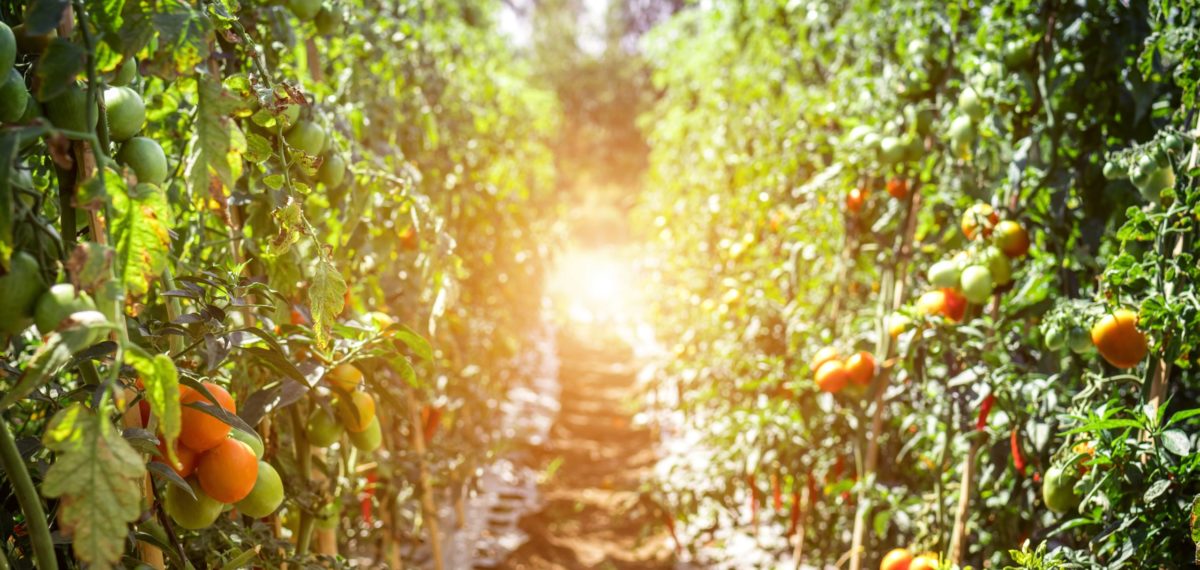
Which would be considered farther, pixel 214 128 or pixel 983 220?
pixel 983 220

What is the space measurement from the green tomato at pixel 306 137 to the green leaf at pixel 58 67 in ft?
1.33

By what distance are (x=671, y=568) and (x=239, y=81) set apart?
2131 millimetres

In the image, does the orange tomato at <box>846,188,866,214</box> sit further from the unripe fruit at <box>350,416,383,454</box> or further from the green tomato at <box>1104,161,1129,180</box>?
the unripe fruit at <box>350,416,383,454</box>

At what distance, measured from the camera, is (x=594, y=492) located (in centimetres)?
332

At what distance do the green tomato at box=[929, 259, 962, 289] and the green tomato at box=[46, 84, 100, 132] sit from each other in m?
1.27

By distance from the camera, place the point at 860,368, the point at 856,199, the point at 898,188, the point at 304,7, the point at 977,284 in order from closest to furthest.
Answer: the point at 304,7 < the point at 977,284 < the point at 860,368 < the point at 898,188 < the point at 856,199

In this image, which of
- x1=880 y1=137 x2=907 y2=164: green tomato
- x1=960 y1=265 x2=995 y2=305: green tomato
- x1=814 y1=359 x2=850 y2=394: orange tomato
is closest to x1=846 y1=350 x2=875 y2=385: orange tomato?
x1=814 y1=359 x2=850 y2=394: orange tomato

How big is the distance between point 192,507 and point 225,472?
0.06 meters

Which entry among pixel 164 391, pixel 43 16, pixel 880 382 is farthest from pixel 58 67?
pixel 880 382

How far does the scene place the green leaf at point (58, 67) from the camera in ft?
1.87

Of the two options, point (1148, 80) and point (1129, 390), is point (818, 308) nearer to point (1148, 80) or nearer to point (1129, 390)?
point (1129, 390)

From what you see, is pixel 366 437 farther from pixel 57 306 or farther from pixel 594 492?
pixel 594 492

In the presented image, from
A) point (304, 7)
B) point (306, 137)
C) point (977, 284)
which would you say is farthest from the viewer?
point (977, 284)

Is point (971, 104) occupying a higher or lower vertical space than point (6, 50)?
higher
